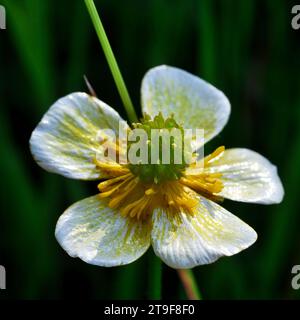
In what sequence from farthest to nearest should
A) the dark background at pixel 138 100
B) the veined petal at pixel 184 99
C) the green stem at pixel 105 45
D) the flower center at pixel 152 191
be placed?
the dark background at pixel 138 100, the veined petal at pixel 184 99, the flower center at pixel 152 191, the green stem at pixel 105 45

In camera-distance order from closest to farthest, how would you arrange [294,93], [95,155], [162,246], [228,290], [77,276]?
[162,246] < [95,155] < [228,290] < [77,276] < [294,93]

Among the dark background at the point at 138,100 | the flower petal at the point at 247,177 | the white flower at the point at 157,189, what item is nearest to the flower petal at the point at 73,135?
the white flower at the point at 157,189

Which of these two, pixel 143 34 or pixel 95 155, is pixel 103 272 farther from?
pixel 143 34

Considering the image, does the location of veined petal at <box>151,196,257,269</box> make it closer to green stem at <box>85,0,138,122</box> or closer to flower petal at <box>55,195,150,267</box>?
flower petal at <box>55,195,150,267</box>

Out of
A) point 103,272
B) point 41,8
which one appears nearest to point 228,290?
point 103,272

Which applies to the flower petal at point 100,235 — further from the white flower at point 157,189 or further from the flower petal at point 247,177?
the flower petal at point 247,177

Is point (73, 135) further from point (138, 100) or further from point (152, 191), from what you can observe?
point (138, 100)

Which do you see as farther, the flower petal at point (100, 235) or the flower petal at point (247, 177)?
the flower petal at point (247, 177)
